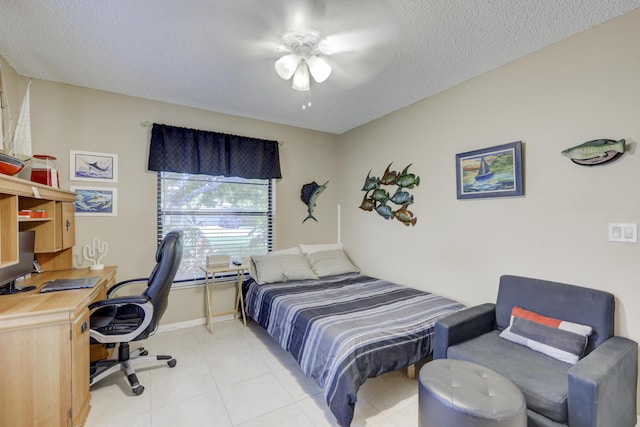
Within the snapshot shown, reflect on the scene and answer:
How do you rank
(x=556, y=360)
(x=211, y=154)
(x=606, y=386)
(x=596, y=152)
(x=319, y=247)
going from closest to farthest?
(x=606, y=386) < (x=556, y=360) < (x=596, y=152) < (x=211, y=154) < (x=319, y=247)

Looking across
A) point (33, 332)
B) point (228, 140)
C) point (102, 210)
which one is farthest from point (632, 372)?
point (102, 210)

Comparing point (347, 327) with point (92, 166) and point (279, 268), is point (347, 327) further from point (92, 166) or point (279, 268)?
point (92, 166)

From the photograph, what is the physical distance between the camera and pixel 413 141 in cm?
318

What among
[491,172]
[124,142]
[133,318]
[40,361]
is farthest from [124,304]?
[491,172]

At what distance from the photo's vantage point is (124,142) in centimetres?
295

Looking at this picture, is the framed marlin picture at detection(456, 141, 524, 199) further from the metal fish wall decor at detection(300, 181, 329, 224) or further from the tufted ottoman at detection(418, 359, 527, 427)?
the metal fish wall decor at detection(300, 181, 329, 224)

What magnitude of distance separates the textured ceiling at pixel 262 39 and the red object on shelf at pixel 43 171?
0.79m

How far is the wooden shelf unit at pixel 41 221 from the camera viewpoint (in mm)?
1674

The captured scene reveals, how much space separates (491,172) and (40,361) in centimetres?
339

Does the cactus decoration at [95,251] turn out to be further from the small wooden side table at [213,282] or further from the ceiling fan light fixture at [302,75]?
the ceiling fan light fixture at [302,75]

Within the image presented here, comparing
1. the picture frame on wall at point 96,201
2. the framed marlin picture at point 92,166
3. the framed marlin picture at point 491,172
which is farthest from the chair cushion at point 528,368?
the framed marlin picture at point 92,166

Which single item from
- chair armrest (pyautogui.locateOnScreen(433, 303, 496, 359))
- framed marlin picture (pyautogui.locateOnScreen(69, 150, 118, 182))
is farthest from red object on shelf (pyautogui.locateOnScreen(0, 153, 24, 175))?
chair armrest (pyautogui.locateOnScreen(433, 303, 496, 359))

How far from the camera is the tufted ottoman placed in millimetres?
1290

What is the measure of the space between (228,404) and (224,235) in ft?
6.41
